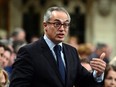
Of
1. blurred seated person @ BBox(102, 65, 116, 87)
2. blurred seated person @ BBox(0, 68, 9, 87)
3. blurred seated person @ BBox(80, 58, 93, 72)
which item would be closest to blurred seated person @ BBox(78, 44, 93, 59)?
blurred seated person @ BBox(80, 58, 93, 72)

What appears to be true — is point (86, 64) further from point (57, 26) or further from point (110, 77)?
point (57, 26)

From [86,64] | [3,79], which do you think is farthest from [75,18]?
[3,79]

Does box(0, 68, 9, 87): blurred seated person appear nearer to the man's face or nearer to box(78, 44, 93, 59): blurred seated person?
the man's face

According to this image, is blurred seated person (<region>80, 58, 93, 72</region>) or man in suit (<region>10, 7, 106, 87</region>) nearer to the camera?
man in suit (<region>10, 7, 106, 87</region>)

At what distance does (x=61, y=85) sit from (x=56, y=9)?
0.77 metres

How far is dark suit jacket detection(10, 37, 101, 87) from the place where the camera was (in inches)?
221

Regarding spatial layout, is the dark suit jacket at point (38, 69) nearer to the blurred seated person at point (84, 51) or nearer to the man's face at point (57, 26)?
the man's face at point (57, 26)

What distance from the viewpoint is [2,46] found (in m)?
8.40

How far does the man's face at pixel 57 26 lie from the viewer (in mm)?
5707

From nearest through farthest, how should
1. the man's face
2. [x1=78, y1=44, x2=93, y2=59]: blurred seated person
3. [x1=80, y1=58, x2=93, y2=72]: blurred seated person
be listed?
1. the man's face
2. [x1=80, y1=58, x2=93, y2=72]: blurred seated person
3. [x1=78, y1=44, x2=93, y2=59]: blurred seated person

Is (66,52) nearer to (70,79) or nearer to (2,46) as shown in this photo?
(70,79)

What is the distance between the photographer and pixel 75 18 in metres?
18.5

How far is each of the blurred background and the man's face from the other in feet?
39.8

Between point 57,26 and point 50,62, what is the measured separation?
372 millimetres
